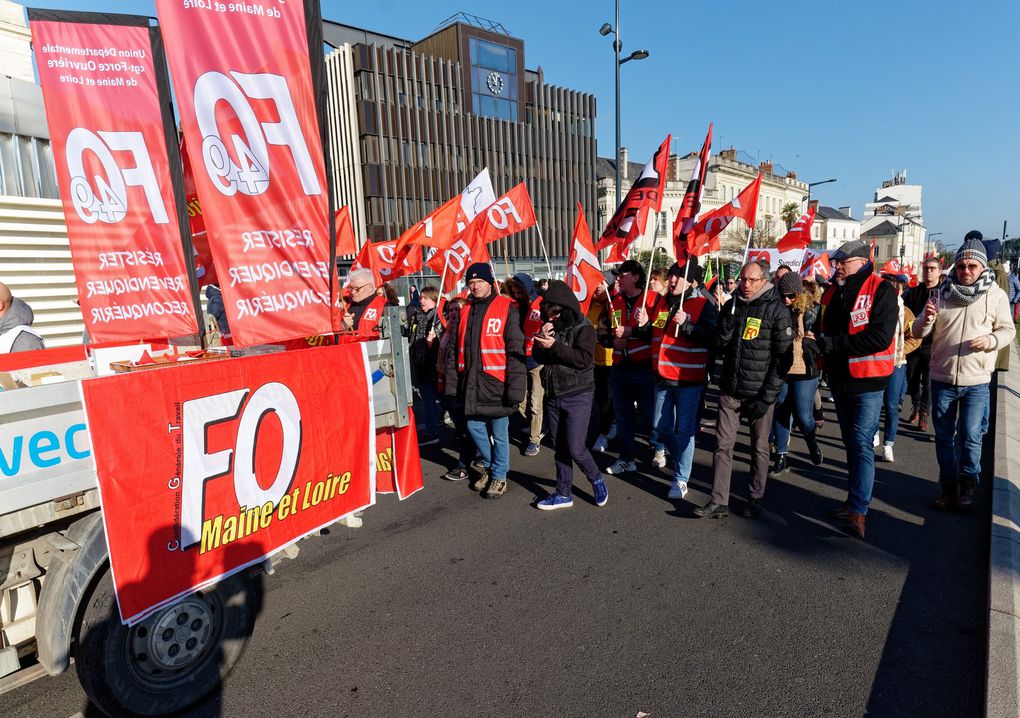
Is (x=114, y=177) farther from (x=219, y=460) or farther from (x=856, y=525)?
(x=856, y=525)

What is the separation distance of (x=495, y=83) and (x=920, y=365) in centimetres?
4411

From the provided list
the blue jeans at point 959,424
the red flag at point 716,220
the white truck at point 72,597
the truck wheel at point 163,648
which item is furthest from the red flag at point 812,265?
the white truck at point 72,597

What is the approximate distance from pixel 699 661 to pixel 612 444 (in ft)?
13.7

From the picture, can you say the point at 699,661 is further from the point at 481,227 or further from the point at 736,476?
the point at 481,227

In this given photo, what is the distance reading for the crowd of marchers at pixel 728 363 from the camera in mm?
4543

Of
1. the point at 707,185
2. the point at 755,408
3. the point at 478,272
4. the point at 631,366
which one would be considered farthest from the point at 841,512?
the point at 707,185

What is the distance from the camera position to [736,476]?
5875 mm

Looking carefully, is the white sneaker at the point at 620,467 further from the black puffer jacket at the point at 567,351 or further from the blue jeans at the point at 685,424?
the black puffer jacket at the point at 567,351

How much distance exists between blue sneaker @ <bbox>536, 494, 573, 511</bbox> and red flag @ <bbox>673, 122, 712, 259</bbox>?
2.37m

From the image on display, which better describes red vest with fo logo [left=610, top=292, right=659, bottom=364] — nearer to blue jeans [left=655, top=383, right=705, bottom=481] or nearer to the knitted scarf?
blue jeans [left=655, top=383, right=705, bottom=481]

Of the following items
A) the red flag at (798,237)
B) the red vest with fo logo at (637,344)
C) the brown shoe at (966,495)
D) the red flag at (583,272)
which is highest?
the red flag at (798,237)

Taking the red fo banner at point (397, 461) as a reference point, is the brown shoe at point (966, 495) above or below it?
below

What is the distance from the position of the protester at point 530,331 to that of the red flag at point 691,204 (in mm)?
1391

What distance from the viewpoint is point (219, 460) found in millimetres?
2734
